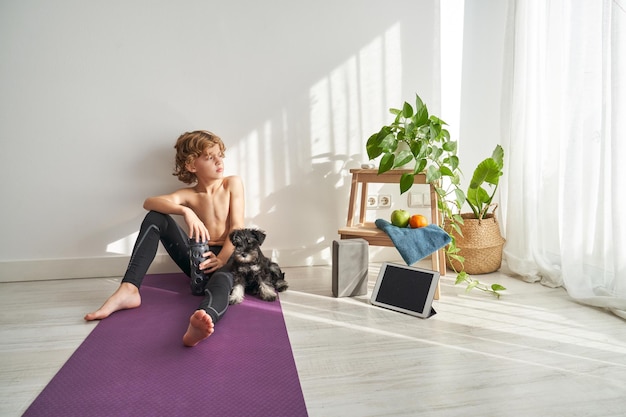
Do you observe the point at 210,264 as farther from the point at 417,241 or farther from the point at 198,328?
the point at 417,241

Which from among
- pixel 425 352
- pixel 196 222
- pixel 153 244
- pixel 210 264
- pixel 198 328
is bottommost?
pixel 425 352

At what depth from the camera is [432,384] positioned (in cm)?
121

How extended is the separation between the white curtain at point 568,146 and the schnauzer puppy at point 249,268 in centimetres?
143

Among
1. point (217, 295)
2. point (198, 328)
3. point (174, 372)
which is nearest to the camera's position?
point (174, 372)

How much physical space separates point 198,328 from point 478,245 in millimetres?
1666

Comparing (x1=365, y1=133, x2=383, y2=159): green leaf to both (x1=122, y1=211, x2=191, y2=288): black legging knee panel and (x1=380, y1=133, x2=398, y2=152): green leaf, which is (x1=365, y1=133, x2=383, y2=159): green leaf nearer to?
(x1=380, y1=133, x2=398, y2=152): green leaf

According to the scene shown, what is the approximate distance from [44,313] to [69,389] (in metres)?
0.76

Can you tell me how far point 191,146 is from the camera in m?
2.09

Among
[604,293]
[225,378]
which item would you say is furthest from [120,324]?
[604,293]

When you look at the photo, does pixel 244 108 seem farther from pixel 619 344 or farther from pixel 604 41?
pixel 619 344

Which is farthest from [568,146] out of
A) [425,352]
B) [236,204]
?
[236,204]

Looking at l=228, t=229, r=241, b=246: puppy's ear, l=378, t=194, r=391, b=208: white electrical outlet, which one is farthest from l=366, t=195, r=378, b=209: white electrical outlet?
l=228, t=229, r=241, b=246: puppy's ear

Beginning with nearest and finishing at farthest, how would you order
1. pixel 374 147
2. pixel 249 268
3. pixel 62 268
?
pixel 249 268
pixel 374 147
pixel 62 268

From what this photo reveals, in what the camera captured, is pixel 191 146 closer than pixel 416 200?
Yes
